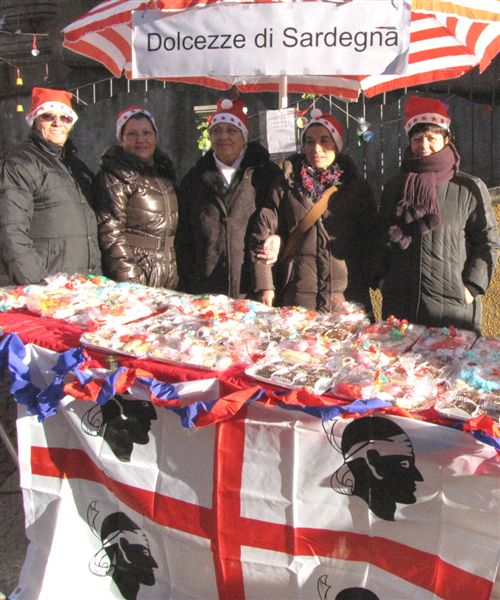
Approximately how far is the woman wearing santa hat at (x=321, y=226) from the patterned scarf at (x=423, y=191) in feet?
0.84

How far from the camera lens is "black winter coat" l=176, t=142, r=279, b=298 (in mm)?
3914

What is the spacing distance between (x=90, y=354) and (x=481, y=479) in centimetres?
147

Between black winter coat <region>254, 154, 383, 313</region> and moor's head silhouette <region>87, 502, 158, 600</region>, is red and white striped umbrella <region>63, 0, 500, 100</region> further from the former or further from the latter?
moor's head silhouette <region>87, 502, 158, 600</region>

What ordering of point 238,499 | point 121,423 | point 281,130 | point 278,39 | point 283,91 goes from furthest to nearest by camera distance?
point 283,91
point 281,130
point 278,39
point 121,423
point 238,499

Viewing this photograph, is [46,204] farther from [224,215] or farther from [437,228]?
[437,228]

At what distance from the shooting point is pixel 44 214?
12.2 ft

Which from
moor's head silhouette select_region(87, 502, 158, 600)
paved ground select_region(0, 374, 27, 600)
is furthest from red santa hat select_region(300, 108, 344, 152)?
moor's head silhouette select_region(87, 502, 158, 600)

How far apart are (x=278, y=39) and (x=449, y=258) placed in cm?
137

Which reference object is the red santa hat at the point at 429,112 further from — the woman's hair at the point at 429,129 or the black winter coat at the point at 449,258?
the black winter coat at the point at 449,258

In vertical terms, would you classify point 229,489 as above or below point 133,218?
below

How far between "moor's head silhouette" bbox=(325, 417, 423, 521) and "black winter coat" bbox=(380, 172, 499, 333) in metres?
1.47

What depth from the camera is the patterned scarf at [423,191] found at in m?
3.46

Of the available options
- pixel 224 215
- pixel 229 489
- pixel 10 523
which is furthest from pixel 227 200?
pixel 10 523

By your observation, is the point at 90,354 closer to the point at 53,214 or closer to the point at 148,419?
the point at 148,419
